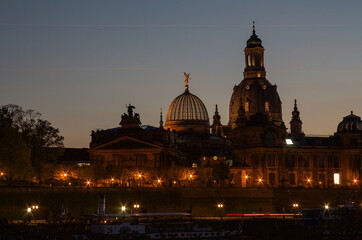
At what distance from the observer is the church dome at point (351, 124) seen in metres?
177

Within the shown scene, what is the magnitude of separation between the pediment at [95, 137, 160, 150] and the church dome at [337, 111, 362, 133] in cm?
3781

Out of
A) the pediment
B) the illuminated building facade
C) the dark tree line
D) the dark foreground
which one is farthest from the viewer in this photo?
the pediment

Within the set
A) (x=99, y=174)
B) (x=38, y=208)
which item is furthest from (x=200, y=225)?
(x=99, y=174)

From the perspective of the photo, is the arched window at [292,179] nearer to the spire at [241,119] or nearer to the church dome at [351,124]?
the church dome at [351,124]

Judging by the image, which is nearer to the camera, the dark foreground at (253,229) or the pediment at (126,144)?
the dark foreground at (253,229)

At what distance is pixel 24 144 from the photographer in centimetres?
13350

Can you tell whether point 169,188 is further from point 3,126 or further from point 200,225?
point 200,225

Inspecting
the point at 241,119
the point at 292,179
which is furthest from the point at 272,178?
the point at 241,119

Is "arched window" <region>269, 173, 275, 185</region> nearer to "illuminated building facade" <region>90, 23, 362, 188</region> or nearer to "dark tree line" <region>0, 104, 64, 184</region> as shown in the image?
"illuminated building facade" <region>90, 23, 362, 188</region>

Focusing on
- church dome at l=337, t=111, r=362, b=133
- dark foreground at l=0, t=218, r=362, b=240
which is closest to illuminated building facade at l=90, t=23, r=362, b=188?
church dome at l=337, t=111, r=362, b=133

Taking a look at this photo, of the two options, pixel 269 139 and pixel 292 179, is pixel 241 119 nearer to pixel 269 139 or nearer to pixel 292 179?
pixel 269 139

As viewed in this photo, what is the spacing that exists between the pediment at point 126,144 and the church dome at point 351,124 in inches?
1489

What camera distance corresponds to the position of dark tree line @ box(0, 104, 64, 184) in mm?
131375

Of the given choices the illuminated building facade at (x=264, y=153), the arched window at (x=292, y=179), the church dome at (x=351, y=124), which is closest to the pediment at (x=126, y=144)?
the illuminated building facade at (x=264, y=153)
